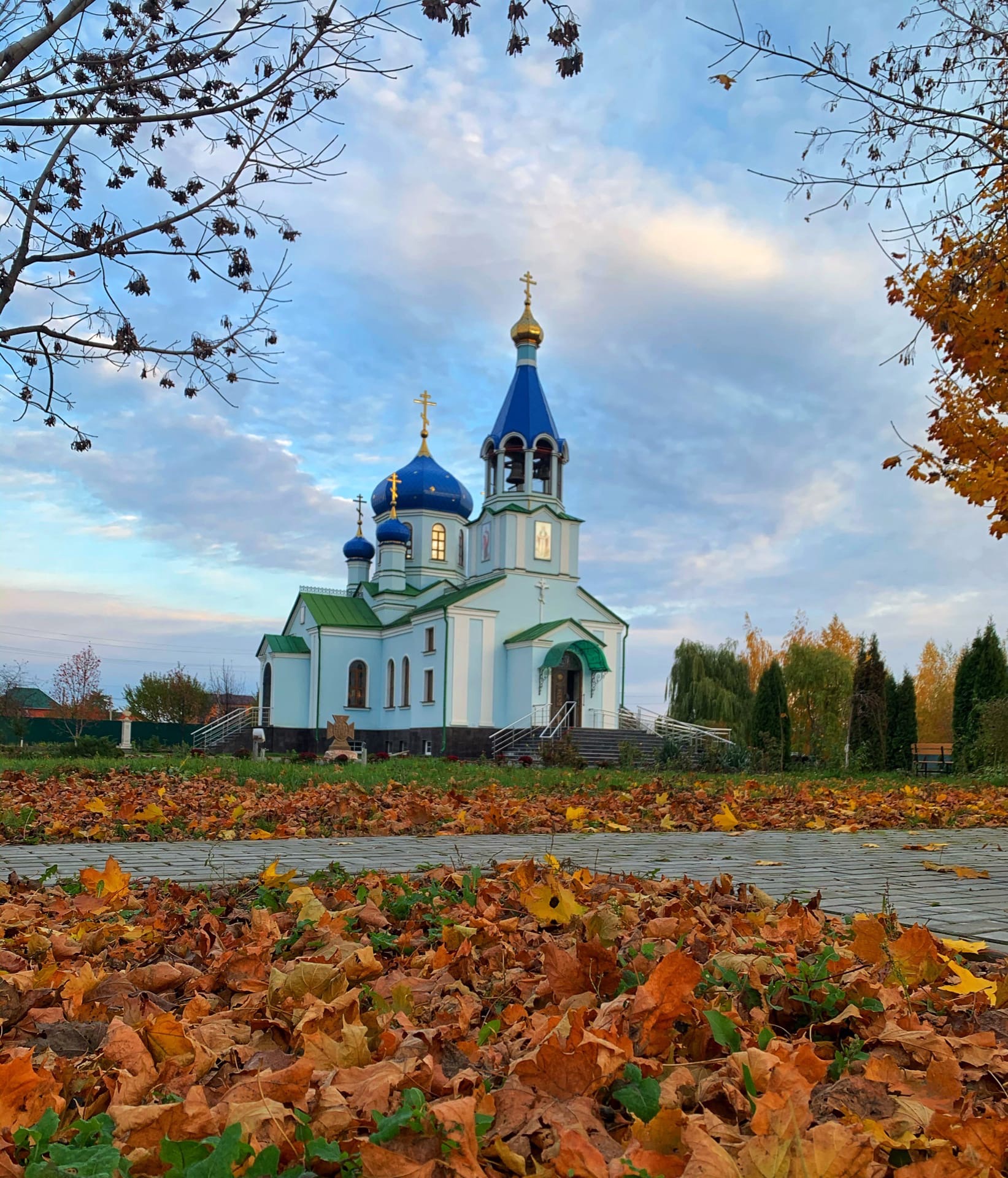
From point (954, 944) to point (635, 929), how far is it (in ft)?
3.36

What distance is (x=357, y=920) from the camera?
3.52m

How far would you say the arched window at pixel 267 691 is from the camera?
41844mm

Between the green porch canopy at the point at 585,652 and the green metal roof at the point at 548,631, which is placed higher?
the green metal roof at the point at 548,631

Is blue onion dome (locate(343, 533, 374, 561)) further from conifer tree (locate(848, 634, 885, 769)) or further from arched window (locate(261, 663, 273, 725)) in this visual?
conifer tree (locate(848, 634, 885, 769))

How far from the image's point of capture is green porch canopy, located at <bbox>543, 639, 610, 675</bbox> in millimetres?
34625

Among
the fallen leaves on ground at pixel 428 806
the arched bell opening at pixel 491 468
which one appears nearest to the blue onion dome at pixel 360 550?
the arched bell opening at pixel 491 468

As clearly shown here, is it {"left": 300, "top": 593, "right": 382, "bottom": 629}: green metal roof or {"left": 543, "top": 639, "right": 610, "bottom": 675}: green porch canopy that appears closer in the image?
{"left": 543, "top": 639, "right": 610, "bottom": 675}: green porch canopy

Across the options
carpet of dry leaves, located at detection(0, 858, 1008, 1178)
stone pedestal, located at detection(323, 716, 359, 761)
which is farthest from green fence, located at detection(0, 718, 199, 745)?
carpet of dry leaves, located at detection(0, 858, 1008, 1178)

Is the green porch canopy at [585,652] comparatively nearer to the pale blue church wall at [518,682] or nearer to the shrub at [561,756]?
the pale blue church wall at [518,682]

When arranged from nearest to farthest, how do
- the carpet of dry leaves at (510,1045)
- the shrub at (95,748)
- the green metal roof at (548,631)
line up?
the carpet of dry leaves at (510,1045) → the shrub at (95,748) → the green metal roof at (548,631)

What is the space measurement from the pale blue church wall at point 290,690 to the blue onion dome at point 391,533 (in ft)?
19.7

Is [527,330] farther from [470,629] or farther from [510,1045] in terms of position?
[510,1045]

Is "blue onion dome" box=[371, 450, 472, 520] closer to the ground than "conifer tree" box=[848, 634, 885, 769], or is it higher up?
higher up

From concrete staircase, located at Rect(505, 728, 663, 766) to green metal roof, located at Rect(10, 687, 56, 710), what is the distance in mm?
29430
